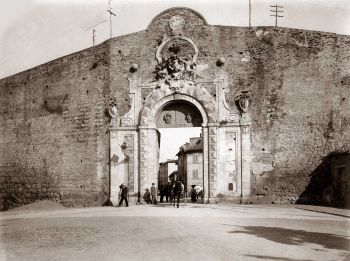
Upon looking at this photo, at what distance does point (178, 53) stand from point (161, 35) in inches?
38.2

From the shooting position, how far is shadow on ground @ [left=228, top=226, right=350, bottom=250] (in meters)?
8.00

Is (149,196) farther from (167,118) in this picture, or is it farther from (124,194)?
(167,118)

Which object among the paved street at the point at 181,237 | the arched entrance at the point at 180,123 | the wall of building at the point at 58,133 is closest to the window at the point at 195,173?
the wall of building at the point at 58,133

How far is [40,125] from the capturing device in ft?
64.0

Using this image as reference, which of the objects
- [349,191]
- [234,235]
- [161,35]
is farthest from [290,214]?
[161,35]

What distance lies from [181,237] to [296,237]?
2142 millimetres

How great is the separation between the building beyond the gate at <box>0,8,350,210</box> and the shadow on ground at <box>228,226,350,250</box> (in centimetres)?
669

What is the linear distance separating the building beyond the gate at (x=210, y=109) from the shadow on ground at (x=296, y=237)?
669cm

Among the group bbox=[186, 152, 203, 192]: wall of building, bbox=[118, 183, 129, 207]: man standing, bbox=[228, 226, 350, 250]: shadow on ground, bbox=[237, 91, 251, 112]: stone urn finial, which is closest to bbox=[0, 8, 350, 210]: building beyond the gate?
bbox=[237, 91, 251, 112]: stone urn finial

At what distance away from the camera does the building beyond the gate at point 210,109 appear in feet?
53.0

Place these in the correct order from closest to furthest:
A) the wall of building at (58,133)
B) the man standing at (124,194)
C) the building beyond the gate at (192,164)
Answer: the man standing at (124,194) → the wall of building at (58,133) → the building beyond the gate at (192,164)

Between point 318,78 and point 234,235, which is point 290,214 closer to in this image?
point 234,235

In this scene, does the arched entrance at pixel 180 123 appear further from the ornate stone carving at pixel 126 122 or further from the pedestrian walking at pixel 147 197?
the pedestrian walking at pixel 147 197

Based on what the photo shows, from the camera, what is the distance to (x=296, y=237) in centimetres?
854
